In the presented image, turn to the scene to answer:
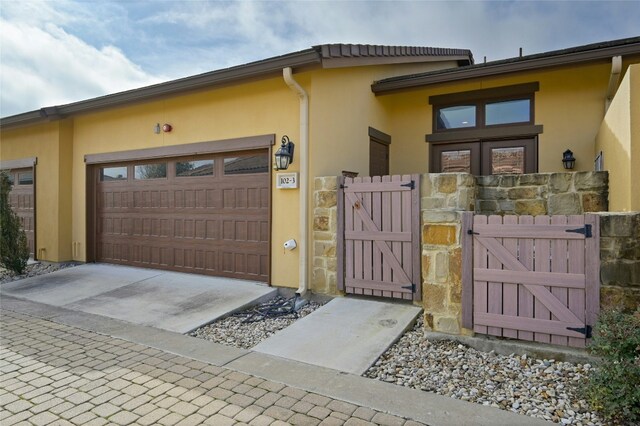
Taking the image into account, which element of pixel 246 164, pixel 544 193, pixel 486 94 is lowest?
pixel 544 193

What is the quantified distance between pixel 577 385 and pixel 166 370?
344cm

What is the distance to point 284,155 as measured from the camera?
574cm

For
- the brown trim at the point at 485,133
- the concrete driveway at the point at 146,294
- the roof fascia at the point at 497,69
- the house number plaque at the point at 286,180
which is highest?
the roof fascia at the point at 497,69

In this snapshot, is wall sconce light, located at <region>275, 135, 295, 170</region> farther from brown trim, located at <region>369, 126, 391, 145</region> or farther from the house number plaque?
brown trim, located at <region>369, 126, 391, 145</region>

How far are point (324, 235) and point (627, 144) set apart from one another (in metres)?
3.62

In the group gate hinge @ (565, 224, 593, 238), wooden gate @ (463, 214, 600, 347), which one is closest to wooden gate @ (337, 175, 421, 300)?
wooden gate @ (463, 214, 600, 347)

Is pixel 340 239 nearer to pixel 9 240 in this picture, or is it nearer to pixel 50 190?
pixel 9 240

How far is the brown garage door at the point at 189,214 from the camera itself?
6.43 meters

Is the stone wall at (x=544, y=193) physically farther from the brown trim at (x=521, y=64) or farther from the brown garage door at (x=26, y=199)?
the brown garage door at (x=26, y=199)

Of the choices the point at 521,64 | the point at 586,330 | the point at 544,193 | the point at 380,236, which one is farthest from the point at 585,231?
the point at 521,64

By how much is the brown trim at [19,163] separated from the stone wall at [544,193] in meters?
9.86

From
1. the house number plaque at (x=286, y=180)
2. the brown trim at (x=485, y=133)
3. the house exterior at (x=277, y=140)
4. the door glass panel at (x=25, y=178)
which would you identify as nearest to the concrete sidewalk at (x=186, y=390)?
the house exterior at (x=277, y=140)

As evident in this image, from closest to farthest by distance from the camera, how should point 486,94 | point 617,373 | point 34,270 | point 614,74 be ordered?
point 617,373, point 614,74, point 486,94, point 34,270

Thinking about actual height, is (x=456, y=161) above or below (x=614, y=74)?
below
